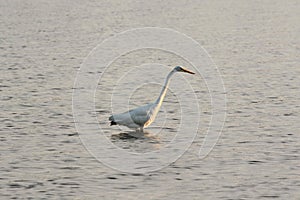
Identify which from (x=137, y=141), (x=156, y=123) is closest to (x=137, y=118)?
(x=137, y=141)

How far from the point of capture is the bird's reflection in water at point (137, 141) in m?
25.3

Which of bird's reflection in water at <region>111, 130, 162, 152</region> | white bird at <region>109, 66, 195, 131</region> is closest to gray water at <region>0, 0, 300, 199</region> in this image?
bird's reflection in water at <region>111, 130, 162, 152</region>

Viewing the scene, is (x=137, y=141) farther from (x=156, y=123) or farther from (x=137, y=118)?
(x=156, y=123)

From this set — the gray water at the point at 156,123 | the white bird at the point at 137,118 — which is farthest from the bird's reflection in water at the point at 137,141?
the white bird at the point at 137,118

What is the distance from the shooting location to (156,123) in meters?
29.1

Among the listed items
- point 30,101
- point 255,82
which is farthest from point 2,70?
point 255,82

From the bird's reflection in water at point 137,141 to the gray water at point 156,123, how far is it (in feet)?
0.12

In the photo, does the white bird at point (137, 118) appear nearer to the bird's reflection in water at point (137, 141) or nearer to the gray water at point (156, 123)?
the bird's reflection in water at point (137, 141)

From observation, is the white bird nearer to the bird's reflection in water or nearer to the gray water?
the bird's reflection in water

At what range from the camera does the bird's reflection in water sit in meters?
25.3

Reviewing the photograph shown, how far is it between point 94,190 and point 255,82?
1860 cm

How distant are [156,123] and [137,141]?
3.01 m

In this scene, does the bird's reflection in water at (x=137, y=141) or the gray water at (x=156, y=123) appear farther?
the bird's reflection in water at (x=137, y=141)

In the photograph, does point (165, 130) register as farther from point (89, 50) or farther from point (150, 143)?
point (89, 50)
